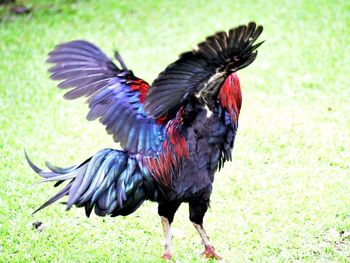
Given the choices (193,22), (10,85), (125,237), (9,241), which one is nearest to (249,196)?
(125,237)

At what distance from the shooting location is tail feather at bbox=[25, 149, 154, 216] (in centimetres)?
475

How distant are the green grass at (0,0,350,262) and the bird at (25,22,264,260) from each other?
838 millimetres

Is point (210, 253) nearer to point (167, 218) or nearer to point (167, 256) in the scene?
point (167, 256)

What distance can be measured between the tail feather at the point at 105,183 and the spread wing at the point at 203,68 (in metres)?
0.55

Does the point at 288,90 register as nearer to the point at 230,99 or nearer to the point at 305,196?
the point at 305,196

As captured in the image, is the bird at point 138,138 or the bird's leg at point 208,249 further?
the bird's leg at point 208,249

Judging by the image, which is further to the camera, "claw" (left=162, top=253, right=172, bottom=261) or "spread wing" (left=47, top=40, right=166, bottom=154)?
"claw" (left=162, top=253, right=172, bottom=261)

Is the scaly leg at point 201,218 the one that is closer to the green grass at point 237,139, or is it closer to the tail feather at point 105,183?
the green grass at point 237,139

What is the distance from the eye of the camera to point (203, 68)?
Result: 4.42 metres

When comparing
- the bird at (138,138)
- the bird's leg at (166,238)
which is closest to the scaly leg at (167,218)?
the bird's leg at (166,238)

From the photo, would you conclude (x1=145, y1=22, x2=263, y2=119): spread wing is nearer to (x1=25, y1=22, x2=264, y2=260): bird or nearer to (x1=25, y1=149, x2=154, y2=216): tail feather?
(x1=25, y1=22, x2=264, y2=260): bird

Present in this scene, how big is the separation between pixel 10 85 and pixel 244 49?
19.2ft

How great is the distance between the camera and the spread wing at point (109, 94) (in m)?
4.90

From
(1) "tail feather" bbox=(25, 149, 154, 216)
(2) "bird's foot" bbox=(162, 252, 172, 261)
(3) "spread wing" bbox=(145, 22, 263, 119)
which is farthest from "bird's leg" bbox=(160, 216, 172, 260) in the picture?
(3) "spread wing" bbox=(145, 22, 263, 119)
